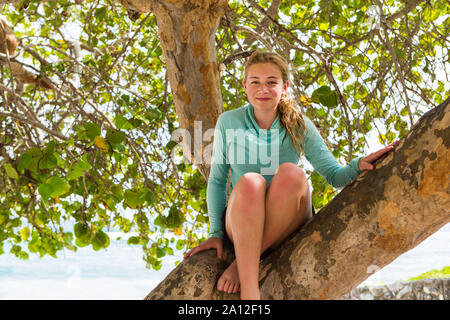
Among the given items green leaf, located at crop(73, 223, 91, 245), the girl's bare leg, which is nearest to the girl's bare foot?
the girl's bare leg

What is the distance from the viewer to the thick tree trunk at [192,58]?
72.5 inches

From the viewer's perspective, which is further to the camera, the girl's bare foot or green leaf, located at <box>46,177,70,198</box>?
green leaf, located at <box>46,177,70,198</box>

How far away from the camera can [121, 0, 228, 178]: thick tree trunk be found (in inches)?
72.5

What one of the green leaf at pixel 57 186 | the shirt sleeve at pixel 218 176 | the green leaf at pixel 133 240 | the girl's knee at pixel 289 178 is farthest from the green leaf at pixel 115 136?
the green leaf at pixel 133 240

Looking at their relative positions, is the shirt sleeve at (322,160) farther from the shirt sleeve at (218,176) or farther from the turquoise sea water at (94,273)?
the turquoise sea water at (94,273)

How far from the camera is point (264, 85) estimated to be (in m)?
1.63

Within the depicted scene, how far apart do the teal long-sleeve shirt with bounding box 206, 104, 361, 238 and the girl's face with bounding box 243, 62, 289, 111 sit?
8 centimetres

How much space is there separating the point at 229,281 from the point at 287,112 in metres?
0.67

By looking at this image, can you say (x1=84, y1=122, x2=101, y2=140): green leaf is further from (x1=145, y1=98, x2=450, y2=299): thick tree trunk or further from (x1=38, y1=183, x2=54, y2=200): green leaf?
(x1=145, y1=98, x2=450, y2=299): thick tree trunk

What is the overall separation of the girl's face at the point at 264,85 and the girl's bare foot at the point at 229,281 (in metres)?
0.61

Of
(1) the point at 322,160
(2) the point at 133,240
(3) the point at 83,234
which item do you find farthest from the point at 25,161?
(2) the point at 133,240
